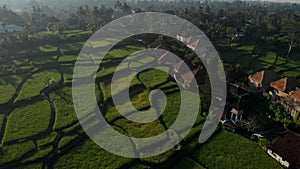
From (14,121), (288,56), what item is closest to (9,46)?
(14,121)

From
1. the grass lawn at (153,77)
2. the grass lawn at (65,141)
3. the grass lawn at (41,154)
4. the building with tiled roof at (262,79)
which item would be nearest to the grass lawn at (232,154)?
the grass lawn at (65,141)

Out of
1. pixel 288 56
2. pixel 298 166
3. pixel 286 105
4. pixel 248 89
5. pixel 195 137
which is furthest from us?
pixel 288 56

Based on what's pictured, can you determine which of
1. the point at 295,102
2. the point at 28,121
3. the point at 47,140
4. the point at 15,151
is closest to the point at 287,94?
the point at 295,102

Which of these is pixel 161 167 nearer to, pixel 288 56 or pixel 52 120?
pixel 52 120

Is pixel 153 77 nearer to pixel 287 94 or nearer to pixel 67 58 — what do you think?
pixel 287 94

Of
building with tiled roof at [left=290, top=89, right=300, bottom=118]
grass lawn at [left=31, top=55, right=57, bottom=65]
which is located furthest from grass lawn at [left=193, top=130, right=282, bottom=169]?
grass lawn at [left=31, top=55, right=57, bottom=65]

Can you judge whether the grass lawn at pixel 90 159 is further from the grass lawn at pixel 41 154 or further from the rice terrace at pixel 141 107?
the grass lawn at pixel 41 154
